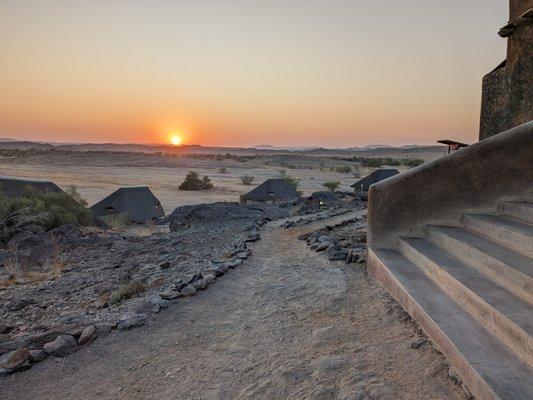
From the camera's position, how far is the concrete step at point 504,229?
3.60 metres

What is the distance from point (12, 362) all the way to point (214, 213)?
8.23 metres

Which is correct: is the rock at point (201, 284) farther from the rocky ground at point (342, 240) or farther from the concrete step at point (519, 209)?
the concrete step at point (519, 209)

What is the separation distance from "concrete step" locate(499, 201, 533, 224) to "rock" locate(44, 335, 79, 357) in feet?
14.3

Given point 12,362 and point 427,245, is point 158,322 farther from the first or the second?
point 427,245

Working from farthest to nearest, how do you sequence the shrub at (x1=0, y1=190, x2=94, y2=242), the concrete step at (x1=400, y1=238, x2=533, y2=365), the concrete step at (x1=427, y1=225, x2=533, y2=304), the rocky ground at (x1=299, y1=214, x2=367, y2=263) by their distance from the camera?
1. the shrub at (x1=0, y1=190, x2=94, y2=242)
2. the rocky ground at (x1=299, y1=214, x2=367, y2=263)
3. the concrete step at (x1=427, y1=225, x2=533, y2=304)
4. the concrete step at (x1=400, y1=238, x2=533, y2=365)

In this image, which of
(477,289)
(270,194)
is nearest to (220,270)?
(477,289)

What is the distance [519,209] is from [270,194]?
42.2ft

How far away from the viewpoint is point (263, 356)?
11.1 feet

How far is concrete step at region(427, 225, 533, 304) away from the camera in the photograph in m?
3.12

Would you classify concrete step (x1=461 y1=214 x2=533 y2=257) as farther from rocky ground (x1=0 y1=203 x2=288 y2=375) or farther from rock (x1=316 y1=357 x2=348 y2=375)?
rocky ground (x1=0 y1=203 x2=288 y2=375)

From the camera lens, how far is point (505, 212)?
4.67 metres

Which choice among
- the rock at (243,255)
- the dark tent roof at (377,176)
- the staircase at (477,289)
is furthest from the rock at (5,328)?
the dark tent roof at (377,176)

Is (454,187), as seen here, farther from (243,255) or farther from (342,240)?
(243,255)

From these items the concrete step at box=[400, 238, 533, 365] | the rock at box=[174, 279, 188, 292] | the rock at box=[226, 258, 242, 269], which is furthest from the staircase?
the rock at box=[174, 279, 188, 292]
